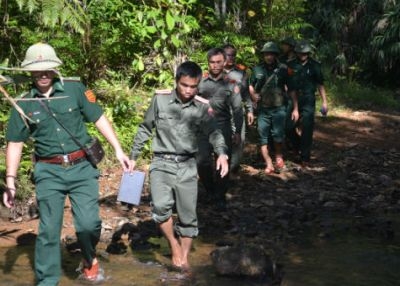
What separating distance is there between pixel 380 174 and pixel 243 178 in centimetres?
222

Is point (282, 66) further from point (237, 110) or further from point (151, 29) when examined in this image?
point (151, 29)

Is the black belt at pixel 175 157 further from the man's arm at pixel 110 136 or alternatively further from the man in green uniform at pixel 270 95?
the man in green uniform at pixel 270 95

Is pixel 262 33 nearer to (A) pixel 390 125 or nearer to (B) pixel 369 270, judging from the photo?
(A) pixel 390 125

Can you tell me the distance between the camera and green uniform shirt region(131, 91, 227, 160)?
19.6 feet

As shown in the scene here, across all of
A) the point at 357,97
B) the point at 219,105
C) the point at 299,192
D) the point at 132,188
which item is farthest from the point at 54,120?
the point at 357,97

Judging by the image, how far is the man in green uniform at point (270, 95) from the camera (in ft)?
32.3

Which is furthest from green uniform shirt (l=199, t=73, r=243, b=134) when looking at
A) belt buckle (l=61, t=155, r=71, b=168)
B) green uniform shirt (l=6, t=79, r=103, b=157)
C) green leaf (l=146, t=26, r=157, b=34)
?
belt buckle (l=61, t=155, r=71, b=168)

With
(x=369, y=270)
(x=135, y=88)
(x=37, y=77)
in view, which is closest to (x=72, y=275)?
(x=37, y=77)

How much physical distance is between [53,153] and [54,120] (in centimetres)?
27

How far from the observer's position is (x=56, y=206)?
5.28 metres

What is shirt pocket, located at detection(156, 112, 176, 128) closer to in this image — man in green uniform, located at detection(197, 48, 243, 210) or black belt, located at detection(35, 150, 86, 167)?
black belt, located at detection(35, 150, 86, 167)

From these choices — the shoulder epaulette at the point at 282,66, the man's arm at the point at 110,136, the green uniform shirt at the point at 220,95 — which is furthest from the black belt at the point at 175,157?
the shoulder epaulette at the point at 282,66

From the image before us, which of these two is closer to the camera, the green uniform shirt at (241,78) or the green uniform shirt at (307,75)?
the green uniform shirt at (241,78)

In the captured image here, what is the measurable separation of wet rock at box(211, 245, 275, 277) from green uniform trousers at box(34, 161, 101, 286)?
1297 millimetres
